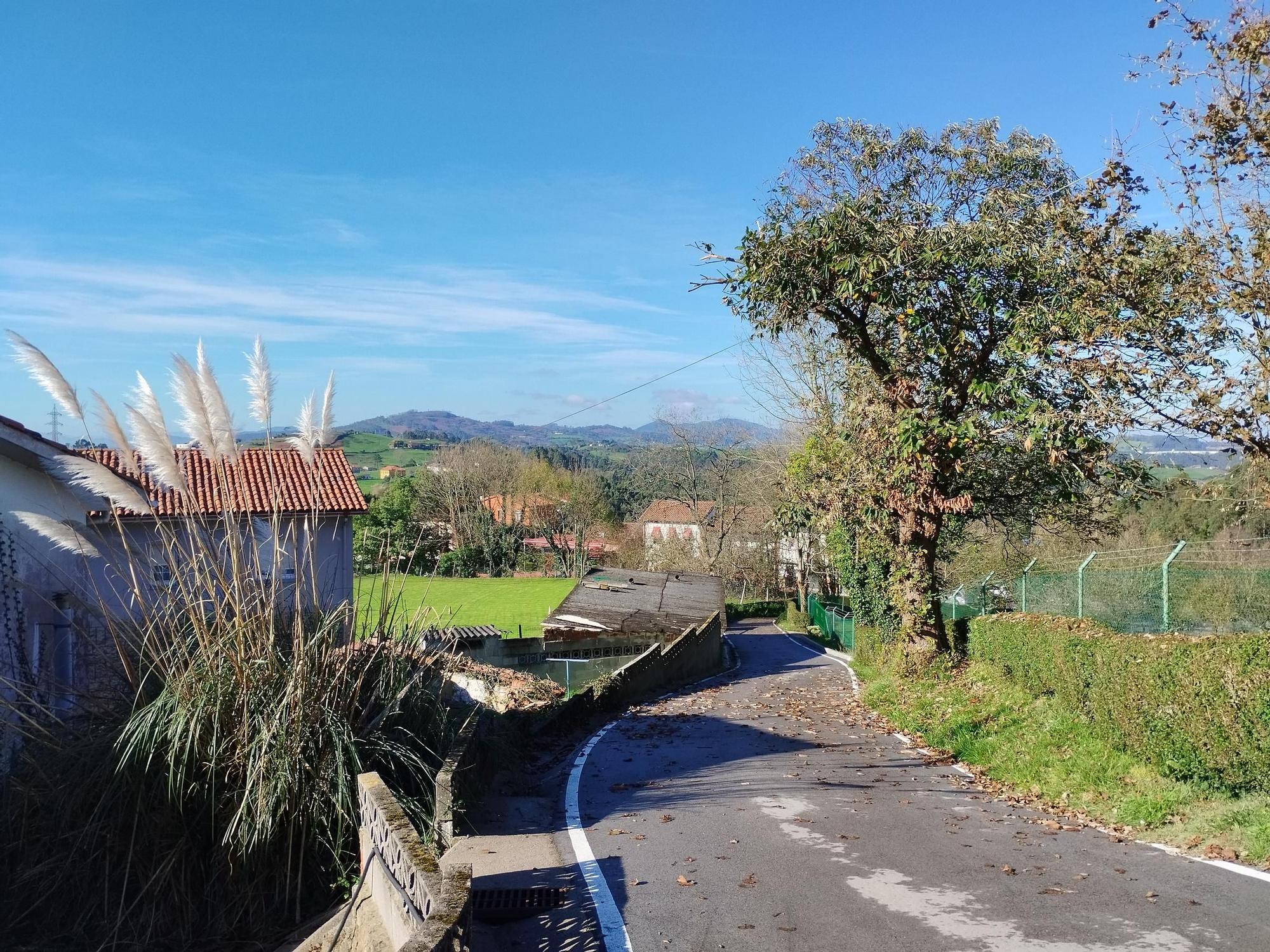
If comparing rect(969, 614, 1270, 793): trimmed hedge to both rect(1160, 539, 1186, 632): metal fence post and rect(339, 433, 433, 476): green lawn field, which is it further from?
rect(339, 433, 433, 476): green lawn field

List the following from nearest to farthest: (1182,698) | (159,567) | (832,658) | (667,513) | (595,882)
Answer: (595,882) → (159,567) → (1182,698) → (832,658) → (667,513)

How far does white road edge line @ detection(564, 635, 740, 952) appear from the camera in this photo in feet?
19.8

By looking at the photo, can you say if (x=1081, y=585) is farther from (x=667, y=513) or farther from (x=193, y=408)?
(x=667, y=513)

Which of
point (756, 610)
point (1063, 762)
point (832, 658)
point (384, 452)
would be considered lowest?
point (756, 610)

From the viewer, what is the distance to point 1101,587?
1365 cm

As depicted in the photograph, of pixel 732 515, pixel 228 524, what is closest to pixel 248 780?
pixel 228 524

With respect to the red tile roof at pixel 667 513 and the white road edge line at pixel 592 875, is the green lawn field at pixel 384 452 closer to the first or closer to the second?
the red tile roof at pixel 667 513

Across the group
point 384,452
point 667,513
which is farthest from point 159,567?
point 384,452

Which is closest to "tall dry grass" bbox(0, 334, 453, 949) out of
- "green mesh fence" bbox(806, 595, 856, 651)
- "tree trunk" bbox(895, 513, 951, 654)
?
"tree trunk" bbox(895, 513, 951, 654)

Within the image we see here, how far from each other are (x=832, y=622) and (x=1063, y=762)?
106 feet

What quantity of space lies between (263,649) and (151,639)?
101 cm

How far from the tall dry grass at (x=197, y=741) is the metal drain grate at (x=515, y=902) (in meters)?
0.95

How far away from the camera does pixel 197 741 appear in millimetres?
6656

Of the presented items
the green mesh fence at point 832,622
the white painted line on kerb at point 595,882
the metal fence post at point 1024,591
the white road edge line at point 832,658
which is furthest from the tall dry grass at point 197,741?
the green mesh fence at point 832,622
